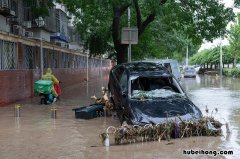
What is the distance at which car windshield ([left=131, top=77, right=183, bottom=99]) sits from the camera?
1077 cm

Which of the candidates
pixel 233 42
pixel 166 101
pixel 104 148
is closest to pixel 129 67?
pixel 166 101

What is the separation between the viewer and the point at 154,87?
37.4 ft

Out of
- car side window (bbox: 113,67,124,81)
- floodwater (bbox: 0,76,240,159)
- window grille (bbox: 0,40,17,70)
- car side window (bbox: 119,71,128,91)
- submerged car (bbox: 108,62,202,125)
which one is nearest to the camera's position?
floodwater (bbox: 0,76,240,159)

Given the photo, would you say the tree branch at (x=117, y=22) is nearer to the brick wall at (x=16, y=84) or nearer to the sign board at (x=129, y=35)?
the sign board at (x=129, y=35)

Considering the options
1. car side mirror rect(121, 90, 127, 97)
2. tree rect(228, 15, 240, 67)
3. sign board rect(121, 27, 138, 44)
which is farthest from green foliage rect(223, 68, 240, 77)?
car side mirror rect(121, 90, 127, 97)

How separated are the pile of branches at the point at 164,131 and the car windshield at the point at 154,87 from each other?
163 cm

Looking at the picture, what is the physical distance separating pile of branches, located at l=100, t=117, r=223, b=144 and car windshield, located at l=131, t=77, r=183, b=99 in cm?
163

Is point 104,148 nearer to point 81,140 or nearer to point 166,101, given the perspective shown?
point 81,140

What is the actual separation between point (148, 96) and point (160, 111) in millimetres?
1064

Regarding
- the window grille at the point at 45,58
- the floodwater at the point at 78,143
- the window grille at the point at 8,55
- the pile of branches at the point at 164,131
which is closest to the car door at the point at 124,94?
Result: the floodwater at the point at 78,143

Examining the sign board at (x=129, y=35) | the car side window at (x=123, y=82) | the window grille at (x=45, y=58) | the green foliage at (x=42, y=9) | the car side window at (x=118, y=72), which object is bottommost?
the car side window at (x=123, y=82)

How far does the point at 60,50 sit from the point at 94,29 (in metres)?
5.24

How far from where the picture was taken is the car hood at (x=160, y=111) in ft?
30.5

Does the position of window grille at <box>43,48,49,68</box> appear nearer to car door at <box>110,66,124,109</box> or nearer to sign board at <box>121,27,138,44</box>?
sign board at <box>121,27,138,44</box>
